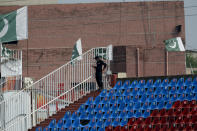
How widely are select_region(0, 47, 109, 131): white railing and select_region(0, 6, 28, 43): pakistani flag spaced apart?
6.61 feet

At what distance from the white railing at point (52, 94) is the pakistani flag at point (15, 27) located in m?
2.01

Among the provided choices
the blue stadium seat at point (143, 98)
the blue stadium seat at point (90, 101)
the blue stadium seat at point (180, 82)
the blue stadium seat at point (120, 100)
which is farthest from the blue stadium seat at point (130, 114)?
the blue stadium seat at point (180, 82)

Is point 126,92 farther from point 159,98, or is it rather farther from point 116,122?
point 116,122

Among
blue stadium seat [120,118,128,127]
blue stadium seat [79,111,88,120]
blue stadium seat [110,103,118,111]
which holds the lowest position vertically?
blue stadium seat [120,118,128,127]

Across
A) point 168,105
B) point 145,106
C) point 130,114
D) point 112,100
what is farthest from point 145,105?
point 112,100

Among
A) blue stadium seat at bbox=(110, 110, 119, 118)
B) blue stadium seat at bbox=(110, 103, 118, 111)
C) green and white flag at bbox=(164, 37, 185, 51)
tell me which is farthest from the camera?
green and white flag at bbox=(164, 37, 185, 51)

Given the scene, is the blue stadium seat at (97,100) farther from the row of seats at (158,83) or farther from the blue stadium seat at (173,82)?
the blue stadium seat at (173,82)

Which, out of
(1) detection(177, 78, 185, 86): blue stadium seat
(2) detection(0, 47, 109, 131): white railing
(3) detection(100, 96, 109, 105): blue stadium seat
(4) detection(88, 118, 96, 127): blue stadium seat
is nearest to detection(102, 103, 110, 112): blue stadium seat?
(3) detection(100, 96, 109, 105): blue stadium seat

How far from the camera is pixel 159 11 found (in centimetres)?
3919

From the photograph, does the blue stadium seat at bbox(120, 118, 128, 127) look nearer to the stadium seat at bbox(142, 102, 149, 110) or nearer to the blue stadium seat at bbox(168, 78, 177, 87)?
the stadium seat at bbox(142, 102, 149, 110)

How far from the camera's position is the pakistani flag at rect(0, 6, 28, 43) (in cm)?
1784

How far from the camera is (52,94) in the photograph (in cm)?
1770

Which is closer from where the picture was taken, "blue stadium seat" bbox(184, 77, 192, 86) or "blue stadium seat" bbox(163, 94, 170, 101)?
"blue stadium seat" bbox(163, 94, 170, 101)

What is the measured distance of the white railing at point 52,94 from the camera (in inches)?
674
